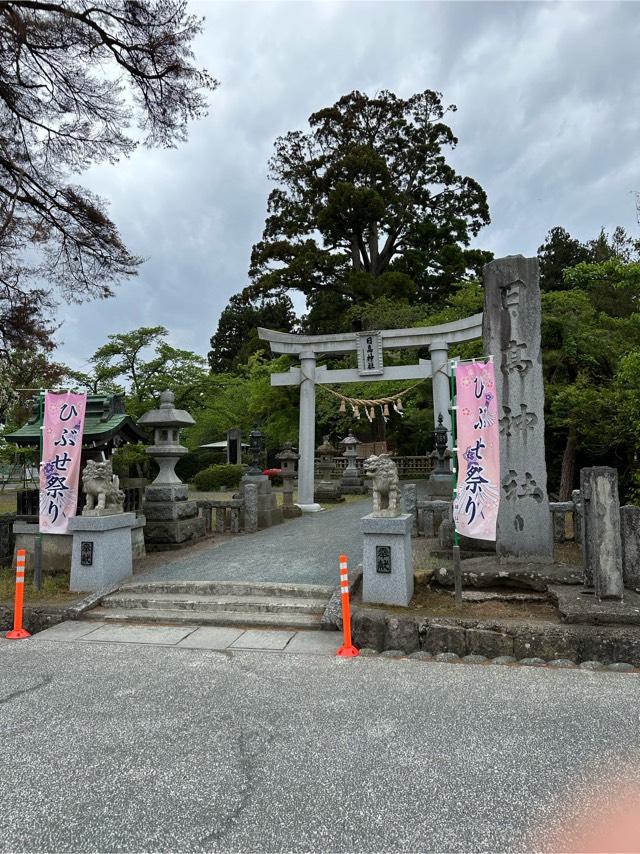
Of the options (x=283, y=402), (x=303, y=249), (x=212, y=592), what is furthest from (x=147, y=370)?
(x=212, y=592)

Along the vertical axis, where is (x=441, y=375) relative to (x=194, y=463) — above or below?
above

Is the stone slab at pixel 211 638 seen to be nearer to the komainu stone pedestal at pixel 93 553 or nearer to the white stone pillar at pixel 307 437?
the komainu stone pedestal at pixel 93 553

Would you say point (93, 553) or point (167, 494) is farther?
point (167, 494)

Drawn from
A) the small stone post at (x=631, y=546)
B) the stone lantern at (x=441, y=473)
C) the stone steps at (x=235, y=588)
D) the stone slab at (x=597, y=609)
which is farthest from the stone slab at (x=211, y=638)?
the stone lantern at (x=441, y=473)

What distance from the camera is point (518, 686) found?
4.28m

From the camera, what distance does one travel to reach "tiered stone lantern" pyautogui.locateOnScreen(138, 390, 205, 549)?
10.6m

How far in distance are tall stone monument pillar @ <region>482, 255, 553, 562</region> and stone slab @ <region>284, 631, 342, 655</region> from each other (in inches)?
108

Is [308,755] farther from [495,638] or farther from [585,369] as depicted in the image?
[585,369]

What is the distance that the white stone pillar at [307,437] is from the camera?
52.9ft

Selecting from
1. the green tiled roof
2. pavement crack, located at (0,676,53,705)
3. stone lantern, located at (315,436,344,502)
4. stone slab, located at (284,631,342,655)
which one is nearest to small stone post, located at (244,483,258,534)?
the green tiled roof

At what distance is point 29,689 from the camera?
4480 millimetres

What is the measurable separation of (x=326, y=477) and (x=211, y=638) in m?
19.3

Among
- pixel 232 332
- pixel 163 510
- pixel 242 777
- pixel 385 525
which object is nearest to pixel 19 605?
pixel 163 510

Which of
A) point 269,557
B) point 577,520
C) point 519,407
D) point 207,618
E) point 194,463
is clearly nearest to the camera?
point 207,618
